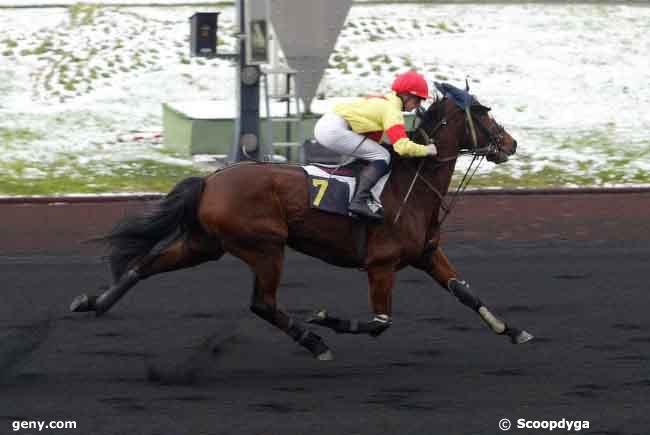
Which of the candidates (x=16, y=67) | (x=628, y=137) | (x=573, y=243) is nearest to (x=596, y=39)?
(x=628, y=137)

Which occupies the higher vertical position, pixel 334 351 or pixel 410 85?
pixel 410 85

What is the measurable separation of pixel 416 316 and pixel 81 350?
2.42m

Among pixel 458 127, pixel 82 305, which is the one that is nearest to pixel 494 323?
pixel 458 127

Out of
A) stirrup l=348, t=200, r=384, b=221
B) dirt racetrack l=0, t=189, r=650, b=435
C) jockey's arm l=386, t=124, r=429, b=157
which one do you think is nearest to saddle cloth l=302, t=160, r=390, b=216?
stirrup l=348, t=200, r=384, b=221

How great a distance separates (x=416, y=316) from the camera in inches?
346

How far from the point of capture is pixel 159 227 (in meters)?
7.82

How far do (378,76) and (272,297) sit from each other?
14.9m

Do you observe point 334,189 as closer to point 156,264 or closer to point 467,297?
point 467,297

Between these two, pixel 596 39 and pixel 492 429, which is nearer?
pixel 492 429

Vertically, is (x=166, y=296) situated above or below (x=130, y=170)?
above

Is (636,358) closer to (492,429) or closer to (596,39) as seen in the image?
(492,429)

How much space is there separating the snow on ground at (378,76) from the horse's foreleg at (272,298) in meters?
8.16

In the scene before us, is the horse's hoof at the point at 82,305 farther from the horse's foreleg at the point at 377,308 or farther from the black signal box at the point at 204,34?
the black signal box at the point at 204,34

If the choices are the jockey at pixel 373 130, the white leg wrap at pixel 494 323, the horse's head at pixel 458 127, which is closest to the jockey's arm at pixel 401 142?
the jockey at pixel 373 130
